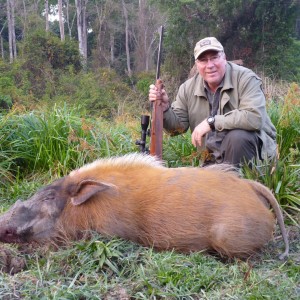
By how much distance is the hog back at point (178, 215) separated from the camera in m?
3.55

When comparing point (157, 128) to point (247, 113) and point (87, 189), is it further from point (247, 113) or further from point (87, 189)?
point (87, 189)

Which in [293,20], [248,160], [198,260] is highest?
[293,20]

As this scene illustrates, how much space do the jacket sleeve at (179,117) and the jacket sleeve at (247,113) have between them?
2.47ft

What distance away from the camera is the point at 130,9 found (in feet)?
129

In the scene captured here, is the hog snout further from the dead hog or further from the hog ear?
the hog ear

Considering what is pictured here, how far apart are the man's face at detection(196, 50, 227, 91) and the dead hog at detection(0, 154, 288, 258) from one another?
5.34 ft

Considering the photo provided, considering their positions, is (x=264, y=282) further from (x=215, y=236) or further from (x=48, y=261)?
(x=48, y=261)

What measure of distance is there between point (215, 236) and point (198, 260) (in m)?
0.22

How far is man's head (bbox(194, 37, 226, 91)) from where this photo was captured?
17.0ft

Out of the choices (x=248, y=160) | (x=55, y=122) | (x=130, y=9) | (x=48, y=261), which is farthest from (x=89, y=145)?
(x=130, y=9)

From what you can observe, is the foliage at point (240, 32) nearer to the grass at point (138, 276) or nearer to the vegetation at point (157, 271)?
the vegetation at point (157, 271)

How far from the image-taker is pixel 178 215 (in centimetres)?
356

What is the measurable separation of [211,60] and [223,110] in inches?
21.7

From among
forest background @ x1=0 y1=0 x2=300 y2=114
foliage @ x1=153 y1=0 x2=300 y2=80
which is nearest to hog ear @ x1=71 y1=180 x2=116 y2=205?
forest background @ x1=0 y1=0 x2=300 y2=114
